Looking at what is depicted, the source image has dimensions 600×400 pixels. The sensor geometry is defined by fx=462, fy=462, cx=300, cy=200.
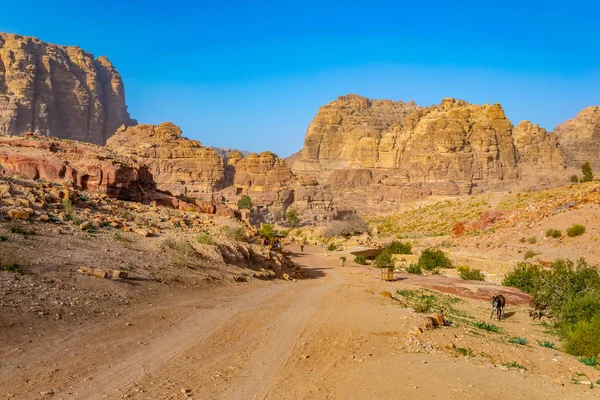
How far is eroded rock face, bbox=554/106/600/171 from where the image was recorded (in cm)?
11244

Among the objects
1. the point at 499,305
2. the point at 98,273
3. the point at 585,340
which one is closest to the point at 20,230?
the point at 98,273

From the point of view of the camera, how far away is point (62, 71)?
11819cm

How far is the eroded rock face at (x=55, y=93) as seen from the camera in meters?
103

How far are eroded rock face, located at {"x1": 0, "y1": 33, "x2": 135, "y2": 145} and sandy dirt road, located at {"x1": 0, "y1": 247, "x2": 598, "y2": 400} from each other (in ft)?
346

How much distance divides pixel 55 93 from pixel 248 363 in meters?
127

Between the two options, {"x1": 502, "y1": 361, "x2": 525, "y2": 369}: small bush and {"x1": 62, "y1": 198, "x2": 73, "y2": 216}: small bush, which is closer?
{"x1": 502, "y1": 361, "x2": 525, "y2": 369}: small bush

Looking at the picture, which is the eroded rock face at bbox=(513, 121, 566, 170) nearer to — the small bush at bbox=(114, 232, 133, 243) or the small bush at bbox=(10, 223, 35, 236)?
the small bush at bbox=(114, 232, 133, 243)

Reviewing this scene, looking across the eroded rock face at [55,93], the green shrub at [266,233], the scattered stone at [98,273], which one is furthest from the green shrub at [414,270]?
the eroded rock face at [55,93]

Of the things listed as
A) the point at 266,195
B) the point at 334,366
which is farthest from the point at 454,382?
the point at 266,195

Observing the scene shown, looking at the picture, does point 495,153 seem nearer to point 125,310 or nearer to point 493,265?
point 493,265

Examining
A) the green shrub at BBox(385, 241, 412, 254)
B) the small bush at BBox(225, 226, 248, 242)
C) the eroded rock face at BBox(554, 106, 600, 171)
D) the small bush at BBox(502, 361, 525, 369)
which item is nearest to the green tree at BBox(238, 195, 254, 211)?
the green shrub at BBox(385, 241, 412, 254)

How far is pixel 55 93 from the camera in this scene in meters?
115

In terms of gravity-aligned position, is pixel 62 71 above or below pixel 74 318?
above

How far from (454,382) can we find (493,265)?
2167 centimetres
